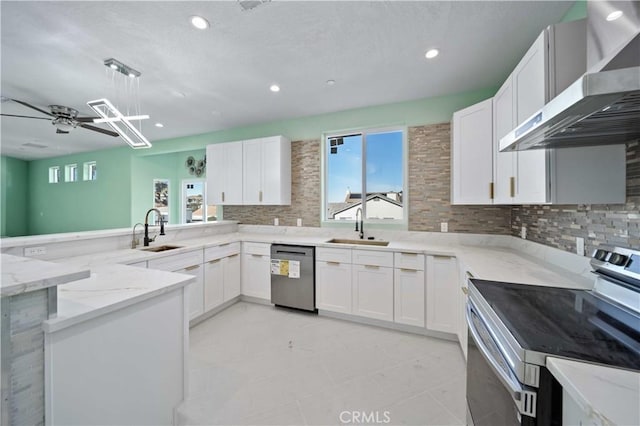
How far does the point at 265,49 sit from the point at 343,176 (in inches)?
78.7

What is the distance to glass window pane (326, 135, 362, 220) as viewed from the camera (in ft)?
11.9

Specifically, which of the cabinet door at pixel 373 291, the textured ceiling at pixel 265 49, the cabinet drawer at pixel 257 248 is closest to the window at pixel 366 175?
the textured ceiling at pixel 265 49

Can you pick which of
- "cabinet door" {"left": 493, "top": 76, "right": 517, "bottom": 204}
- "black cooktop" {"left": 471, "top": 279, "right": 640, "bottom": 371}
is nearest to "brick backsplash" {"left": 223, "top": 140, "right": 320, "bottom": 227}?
"cabinet door" {"left": 493, "top": 76, "right": 517, "bottom": 204}

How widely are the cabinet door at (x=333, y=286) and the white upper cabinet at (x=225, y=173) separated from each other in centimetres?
189

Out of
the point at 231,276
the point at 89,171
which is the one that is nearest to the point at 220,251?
the point at 231,276

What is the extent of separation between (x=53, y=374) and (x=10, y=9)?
2.46m

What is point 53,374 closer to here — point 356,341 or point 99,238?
point 99,238

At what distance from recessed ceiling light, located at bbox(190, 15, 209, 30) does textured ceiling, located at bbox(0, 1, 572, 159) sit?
4 cm

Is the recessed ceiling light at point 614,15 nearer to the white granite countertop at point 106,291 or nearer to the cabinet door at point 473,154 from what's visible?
the cabinet door at point 473,154

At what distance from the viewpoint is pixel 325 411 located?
163cm

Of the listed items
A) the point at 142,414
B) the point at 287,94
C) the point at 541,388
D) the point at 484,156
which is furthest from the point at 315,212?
the point at 541,388

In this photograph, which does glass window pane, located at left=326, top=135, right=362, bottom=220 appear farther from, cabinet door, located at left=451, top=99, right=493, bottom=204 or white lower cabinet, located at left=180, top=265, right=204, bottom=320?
white lower cabinet, located at left=180, top=265, right=204, bottom=320

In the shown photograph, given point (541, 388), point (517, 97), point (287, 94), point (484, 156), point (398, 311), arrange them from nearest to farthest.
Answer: point (541, 388), point (517, 97), point (484, 156), point (398, 311), point (287, 94)

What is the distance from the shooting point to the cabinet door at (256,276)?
331 centimetres
